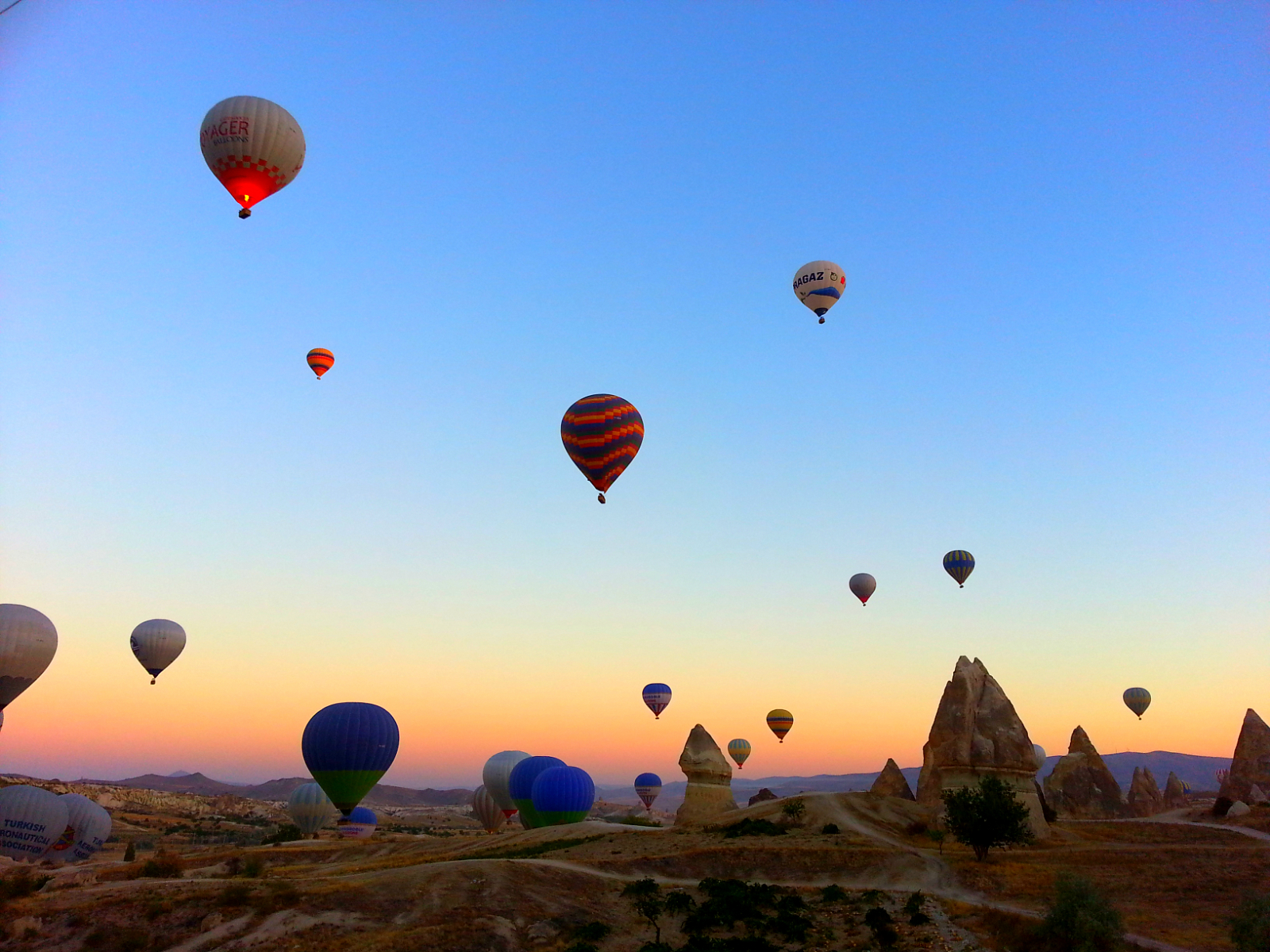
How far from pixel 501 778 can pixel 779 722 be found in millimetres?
29417

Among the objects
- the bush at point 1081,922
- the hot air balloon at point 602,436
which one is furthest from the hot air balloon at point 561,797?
the bush at point 1081,922

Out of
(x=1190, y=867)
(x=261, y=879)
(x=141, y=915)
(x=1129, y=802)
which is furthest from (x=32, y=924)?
(x=1129, y=802)

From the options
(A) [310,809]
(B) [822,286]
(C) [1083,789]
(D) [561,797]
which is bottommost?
(A) [310,809]

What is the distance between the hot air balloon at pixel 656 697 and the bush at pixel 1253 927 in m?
65.5

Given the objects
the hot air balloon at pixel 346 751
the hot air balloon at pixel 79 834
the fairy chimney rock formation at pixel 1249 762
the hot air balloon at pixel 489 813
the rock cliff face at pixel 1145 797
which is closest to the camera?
the hot air balloon at pixel 346 751

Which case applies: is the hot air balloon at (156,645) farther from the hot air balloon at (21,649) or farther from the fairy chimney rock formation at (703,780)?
the fairy chimney rock formation at (703,780)

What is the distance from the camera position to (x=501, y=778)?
83.6 meters

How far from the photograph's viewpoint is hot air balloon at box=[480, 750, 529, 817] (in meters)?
82.6

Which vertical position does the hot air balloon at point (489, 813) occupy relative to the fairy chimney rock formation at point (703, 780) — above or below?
below

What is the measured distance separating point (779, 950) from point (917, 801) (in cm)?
3067

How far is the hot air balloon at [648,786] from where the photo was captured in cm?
11588

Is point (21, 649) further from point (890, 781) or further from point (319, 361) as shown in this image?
point (890, 781)

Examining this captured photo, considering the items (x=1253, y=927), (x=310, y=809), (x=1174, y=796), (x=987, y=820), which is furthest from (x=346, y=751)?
(x=1174, y=796)

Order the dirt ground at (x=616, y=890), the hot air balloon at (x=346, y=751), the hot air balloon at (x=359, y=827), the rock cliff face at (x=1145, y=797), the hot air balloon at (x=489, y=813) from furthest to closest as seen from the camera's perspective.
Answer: the hot air balloon at (x=359, y=827) < the hot air balloon at (x=489, y=813) < the rock cliff face at (x=1145, y=797) < the hot air balloon at (x=346, y=751) < the dirt ground at (x=616, y=890)
